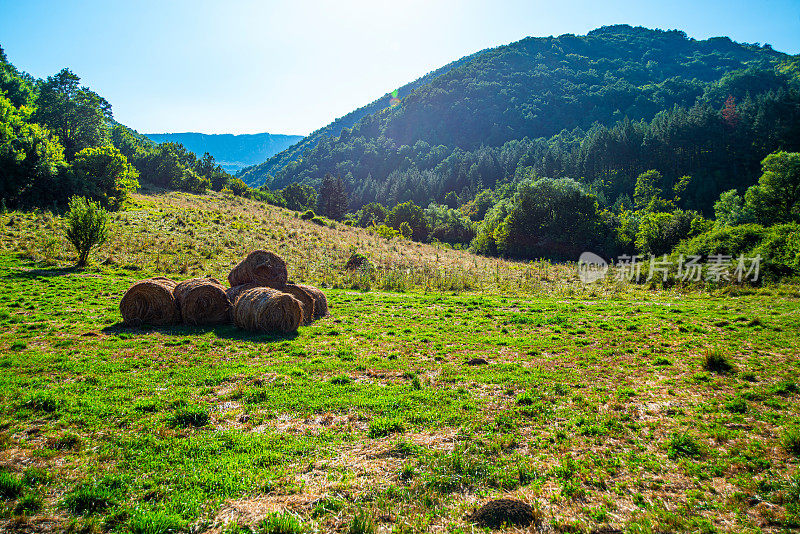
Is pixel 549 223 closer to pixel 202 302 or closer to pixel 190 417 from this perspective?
pixel 202 302

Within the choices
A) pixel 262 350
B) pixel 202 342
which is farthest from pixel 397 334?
pixel 202 342

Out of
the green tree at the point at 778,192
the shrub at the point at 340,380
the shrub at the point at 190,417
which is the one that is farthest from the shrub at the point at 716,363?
the green tree at the point at 778,192

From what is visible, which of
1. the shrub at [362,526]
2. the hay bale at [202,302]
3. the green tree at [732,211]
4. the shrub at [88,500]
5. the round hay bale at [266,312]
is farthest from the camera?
the green tree at [732,211]

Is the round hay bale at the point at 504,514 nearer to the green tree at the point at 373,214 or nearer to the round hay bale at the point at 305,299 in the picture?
the round hay bale at the point at 305,299

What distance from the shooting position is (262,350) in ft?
35.4

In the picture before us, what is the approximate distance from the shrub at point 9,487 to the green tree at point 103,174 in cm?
4406

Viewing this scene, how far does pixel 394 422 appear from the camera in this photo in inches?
259

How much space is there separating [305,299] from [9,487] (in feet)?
34.2

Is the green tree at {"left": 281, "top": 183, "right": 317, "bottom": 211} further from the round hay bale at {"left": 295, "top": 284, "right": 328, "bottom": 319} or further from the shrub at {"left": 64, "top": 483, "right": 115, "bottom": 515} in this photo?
the shrub at {"left": 64, "top": 483, "right": 115, "bottom": 515}

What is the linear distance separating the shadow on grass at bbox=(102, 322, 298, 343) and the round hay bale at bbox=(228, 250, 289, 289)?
2999 mm

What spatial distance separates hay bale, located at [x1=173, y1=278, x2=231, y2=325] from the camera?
12867 mm

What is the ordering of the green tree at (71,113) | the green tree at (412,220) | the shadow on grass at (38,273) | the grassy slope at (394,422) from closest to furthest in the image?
the grassy slope at (394,422)
the shadow on grass at (38,273)
the green tree at (71,113)
the green tree at (412,220)

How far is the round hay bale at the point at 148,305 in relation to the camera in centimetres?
1225

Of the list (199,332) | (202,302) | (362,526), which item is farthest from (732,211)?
(362,526)
